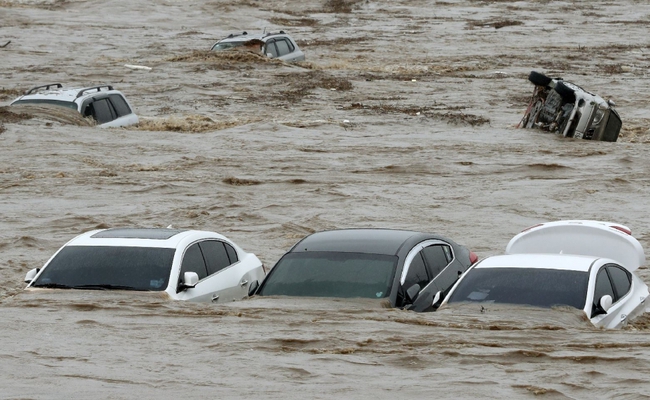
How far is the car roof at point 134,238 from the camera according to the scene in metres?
12.5

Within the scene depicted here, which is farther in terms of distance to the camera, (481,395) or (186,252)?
(186,252)

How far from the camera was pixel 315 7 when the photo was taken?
69500 millimetres

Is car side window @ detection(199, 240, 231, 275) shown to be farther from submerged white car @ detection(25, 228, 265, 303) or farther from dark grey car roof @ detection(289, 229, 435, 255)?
dark grey car roof @ detection(289, 229, 435, 255)

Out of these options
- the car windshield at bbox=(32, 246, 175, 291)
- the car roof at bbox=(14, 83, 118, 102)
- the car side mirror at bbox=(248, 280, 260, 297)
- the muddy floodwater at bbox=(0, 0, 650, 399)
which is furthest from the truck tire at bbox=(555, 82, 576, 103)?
the car windshield at bbox=(32, 246, 175, 291)

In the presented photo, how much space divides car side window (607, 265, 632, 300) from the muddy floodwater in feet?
1.28

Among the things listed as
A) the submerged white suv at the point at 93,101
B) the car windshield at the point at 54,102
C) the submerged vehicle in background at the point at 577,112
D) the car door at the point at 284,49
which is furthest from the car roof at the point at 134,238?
the car door at the point at 284,49

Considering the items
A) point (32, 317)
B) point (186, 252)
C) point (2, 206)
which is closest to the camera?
point (32, 317)

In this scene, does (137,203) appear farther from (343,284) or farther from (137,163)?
(343,284)

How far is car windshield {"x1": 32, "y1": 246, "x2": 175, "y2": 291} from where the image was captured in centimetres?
1191

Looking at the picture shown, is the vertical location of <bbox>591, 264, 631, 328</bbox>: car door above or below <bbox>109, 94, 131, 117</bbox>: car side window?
above

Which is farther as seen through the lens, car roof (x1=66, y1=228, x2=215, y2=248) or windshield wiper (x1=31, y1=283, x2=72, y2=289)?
car roof (x1=66, y1=228, x2=215, y2=248)

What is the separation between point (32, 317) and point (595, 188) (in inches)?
540

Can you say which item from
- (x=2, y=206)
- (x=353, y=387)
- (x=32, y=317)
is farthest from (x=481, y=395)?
(x=2, y=206)

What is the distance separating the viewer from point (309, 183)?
2256 cm
